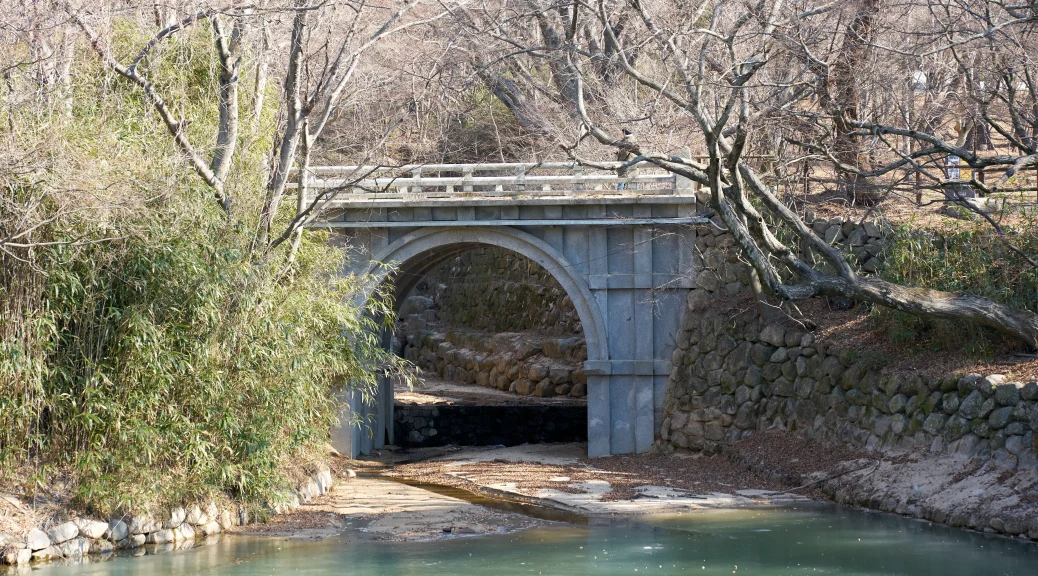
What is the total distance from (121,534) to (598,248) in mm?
7386

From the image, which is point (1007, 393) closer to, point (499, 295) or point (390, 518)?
point (390, 518)

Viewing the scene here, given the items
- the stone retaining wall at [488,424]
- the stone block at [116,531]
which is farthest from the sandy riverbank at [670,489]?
the stone retaining wall at [488,424]

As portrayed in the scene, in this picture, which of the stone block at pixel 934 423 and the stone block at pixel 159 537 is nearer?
the stone block at pixel 159 537

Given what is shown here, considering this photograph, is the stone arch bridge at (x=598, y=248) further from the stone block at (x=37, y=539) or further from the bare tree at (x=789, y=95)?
the stone block at (x=37, y=539)

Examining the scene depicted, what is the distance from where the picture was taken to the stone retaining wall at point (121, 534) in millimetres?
7820

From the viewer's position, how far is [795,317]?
12359 millimetres

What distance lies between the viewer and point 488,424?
18125 millimetres

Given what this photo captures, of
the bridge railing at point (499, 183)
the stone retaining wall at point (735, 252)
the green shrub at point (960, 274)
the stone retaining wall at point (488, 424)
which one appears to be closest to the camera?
the green shrub at point (960, 274)

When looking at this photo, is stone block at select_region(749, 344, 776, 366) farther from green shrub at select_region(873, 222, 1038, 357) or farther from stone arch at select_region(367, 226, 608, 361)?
stone arch at select_region(367, 226, 608, 361)

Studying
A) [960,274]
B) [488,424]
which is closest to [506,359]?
[488,424]

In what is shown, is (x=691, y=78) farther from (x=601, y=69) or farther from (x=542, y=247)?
(x=601, y=69)

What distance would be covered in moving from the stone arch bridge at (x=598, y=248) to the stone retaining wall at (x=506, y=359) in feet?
18.0

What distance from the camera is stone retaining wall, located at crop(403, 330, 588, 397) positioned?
2017 cm

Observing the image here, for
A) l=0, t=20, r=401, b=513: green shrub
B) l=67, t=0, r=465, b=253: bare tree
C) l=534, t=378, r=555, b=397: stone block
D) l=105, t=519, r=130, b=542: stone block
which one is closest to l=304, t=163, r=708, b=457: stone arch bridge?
l=67, t=0, r=465, b=253: bare tree
